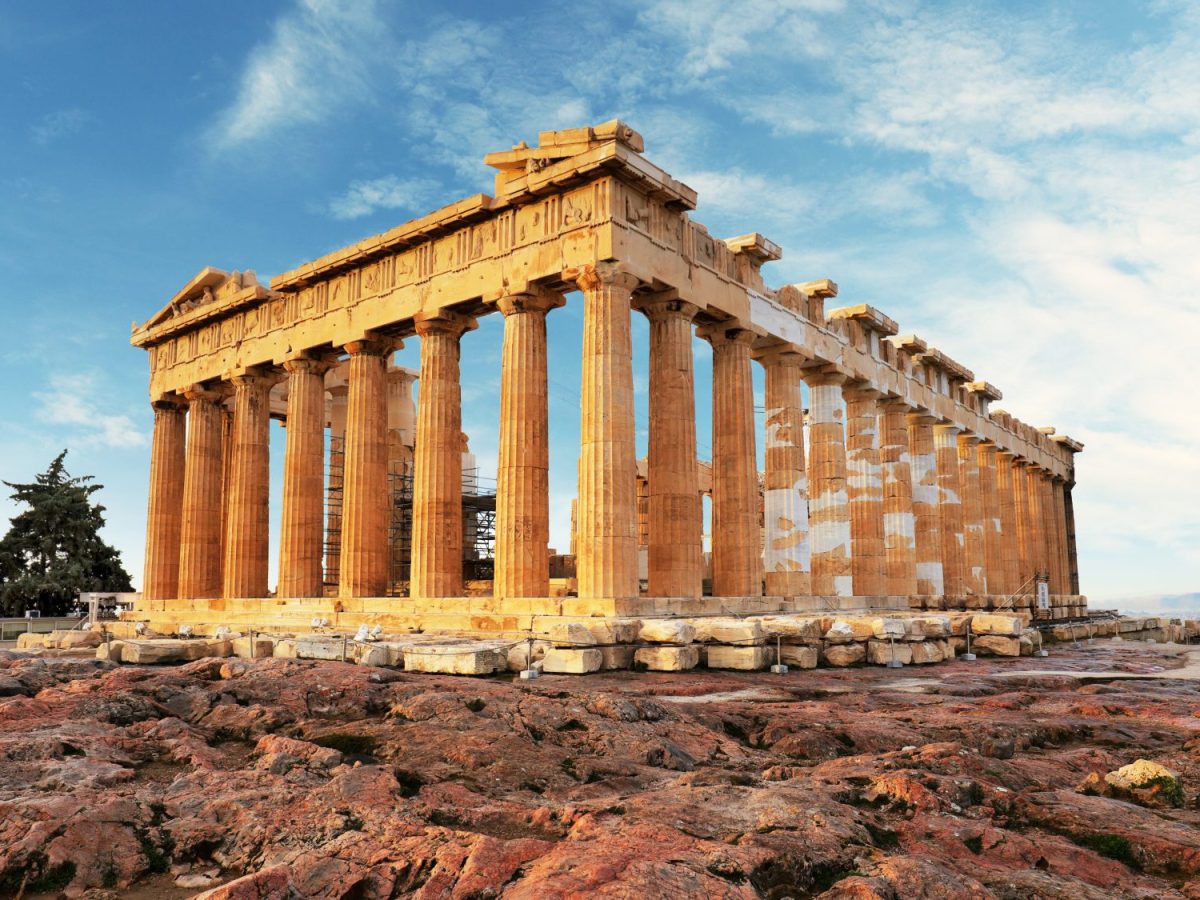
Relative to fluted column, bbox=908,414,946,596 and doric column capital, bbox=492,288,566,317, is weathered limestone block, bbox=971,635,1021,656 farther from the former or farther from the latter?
fluted column, bbox=908,414,946,596

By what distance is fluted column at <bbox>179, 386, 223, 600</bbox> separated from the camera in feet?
105

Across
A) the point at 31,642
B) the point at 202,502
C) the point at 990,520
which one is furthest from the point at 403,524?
the point at 990,520

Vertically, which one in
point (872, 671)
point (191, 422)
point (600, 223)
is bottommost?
point (872, 671)

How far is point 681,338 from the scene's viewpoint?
74.7ft

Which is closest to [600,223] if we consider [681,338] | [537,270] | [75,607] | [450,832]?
[537,270]

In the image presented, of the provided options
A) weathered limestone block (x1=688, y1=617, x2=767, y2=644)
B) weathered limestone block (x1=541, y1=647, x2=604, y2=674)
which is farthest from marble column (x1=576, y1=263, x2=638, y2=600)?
weathered limestone block (x1=541, y1=647, x2=604, y2=674)

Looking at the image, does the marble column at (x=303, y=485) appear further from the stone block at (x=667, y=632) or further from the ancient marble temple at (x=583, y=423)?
the stone block at (x=667, y=632)

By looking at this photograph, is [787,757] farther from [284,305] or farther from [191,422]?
[191,422]

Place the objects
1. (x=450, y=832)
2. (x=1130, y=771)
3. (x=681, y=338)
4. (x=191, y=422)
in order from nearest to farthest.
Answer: (x=450, y=832) < (x=1130, y=771) < (x=681, y=338) < (x=191, y=422)

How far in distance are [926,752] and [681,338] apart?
16395 millimetres

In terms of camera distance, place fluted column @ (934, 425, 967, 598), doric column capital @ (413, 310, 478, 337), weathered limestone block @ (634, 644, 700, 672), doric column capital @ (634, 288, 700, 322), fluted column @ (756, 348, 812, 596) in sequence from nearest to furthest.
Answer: weathered limestone block @ (634, 644, 700, 672) < doric column capital @ (634, 288, 700, 322) < doric column capital @ (413, 310, 478, 337) < fluted column @ (756, 348, 812, 596) < fluted column @ (934, 425, 967, 598)

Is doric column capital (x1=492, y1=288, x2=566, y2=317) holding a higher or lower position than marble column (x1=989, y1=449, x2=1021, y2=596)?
higher

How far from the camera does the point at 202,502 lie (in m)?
32.4

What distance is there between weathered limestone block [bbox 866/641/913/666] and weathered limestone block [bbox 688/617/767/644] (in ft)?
7.80
